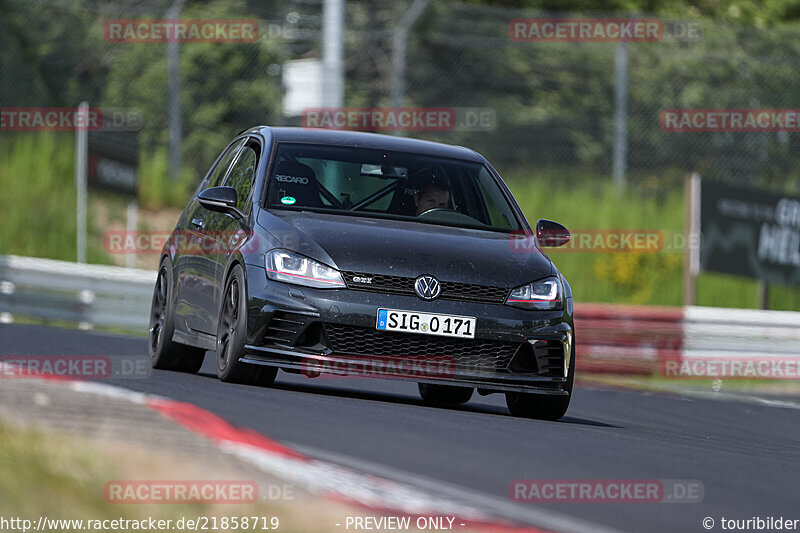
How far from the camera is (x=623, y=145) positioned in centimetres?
2234

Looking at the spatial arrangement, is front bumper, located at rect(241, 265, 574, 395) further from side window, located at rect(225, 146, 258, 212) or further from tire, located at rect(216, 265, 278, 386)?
side window, located at rect(225, 146, 258, 212)

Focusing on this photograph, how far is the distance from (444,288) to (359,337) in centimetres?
54

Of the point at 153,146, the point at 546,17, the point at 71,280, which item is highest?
the point at 546,17

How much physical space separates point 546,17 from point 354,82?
321 cm

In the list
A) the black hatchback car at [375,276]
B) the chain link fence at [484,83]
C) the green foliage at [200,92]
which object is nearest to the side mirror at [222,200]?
the black hatchback car at [375,276]

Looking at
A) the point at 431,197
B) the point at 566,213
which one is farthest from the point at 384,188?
the point at 566,213

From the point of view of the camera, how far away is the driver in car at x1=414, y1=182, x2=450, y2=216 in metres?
10.0

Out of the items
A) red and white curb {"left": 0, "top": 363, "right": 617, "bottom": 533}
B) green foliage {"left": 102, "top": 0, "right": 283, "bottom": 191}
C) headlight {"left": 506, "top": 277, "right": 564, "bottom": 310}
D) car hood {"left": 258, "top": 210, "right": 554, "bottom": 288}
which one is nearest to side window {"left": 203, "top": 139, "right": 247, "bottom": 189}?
car hood {"left": 258, "top": 210, "right": 554, "bottom": 288}

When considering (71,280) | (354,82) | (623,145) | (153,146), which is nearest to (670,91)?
(623,145)

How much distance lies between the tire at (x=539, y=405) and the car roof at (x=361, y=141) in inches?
65.3

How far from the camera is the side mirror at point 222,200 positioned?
9.68 metres

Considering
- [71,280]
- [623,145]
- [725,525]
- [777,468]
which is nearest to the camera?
[725,525]

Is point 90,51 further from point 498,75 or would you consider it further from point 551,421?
point 551,421

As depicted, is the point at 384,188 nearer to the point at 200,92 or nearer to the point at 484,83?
the point at 484,83
